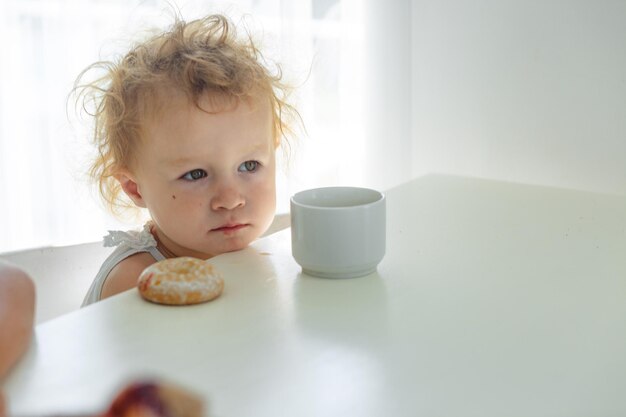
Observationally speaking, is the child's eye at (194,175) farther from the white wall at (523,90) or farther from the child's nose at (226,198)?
the white wall at (523,90)

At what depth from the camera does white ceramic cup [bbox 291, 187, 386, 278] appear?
2.56 feet

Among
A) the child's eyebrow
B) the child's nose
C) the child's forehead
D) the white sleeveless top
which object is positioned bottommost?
the white sleeveless top

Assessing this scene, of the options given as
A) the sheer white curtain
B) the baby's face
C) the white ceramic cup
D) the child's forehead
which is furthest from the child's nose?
the sheer white curtain

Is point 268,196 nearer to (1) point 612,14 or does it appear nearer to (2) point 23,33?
(1) point 612,14

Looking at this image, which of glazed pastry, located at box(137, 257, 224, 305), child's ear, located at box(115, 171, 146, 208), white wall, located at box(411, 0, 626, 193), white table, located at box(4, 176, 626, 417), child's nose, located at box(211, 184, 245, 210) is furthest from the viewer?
white wall, located at box(411, 0, 626, 193)

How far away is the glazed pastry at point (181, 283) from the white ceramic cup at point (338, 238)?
0.11 metres

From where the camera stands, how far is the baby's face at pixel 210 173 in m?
1.08

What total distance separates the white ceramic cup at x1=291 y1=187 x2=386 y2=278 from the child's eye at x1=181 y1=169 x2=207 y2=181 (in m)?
0.32

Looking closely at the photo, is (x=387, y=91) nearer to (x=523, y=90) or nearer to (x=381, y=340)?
(x=523, y=90)

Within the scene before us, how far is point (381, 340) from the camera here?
629mm

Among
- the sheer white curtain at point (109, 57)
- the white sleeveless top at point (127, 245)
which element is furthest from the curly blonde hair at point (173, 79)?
the sheer white curtain at point (109, 57)

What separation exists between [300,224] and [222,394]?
31 cm

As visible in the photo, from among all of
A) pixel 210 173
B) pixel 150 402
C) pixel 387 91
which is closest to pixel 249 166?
pixel 210 173

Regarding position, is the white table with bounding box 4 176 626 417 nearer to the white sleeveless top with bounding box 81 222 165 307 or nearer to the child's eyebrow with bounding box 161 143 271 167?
the child's eyebrow with bounding box 161 143 271 167
